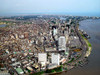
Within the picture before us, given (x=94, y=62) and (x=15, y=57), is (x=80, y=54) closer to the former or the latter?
(x=94, y=62)

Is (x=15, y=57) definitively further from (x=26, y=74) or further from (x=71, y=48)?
(x=71, y=48)

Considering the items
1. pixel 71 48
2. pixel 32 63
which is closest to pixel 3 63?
pixel 32 63

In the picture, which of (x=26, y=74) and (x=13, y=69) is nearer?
(x=26, y=74)

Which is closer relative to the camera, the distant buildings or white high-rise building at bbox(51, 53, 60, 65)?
white high-rise building at bbox(51, 53, 60, 65)

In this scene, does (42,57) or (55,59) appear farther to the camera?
(42,57)

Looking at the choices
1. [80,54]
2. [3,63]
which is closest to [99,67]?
[80,54]

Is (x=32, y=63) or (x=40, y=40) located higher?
(x=40, y=40)

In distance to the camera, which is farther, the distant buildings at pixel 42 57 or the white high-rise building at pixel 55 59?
the distant buildings at pixel 42 57

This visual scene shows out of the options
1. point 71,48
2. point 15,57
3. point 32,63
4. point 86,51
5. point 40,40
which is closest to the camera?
point 32,63

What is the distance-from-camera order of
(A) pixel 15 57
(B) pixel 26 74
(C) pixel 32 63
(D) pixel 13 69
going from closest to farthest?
(B) pixel 26 74, (D) pixel 13 69, (C) pixel 32 63, (A) pixel 15 57
